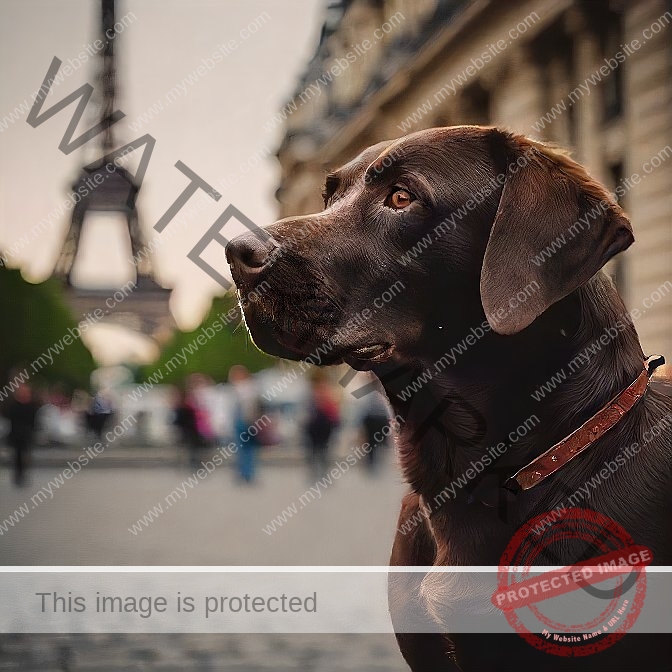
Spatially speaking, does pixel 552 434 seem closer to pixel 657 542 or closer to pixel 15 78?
pixel 657 542

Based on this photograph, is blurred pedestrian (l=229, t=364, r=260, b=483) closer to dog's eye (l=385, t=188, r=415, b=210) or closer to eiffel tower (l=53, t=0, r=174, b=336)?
eiffel tower (l=53, t=0, r=174, b=336)

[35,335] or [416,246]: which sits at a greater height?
[416,246]

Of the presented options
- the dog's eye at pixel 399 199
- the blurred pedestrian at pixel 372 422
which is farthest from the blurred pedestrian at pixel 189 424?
the dog's eye at pixel 399 199

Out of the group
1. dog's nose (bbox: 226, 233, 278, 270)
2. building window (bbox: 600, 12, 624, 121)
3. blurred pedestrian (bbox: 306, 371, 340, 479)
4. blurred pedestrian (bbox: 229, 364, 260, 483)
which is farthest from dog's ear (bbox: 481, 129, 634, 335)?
building window (bbox: 600, 12, 624, 121)

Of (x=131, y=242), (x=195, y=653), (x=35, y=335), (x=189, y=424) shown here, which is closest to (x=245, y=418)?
(x=189, y=424)

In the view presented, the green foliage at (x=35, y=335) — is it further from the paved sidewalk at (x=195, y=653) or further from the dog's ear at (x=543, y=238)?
the dog's ear at (x=543, y=238)

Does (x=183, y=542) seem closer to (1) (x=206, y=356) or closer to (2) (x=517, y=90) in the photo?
(1) (x=206, y=356)

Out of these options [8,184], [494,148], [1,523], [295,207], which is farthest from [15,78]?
[494,148]
